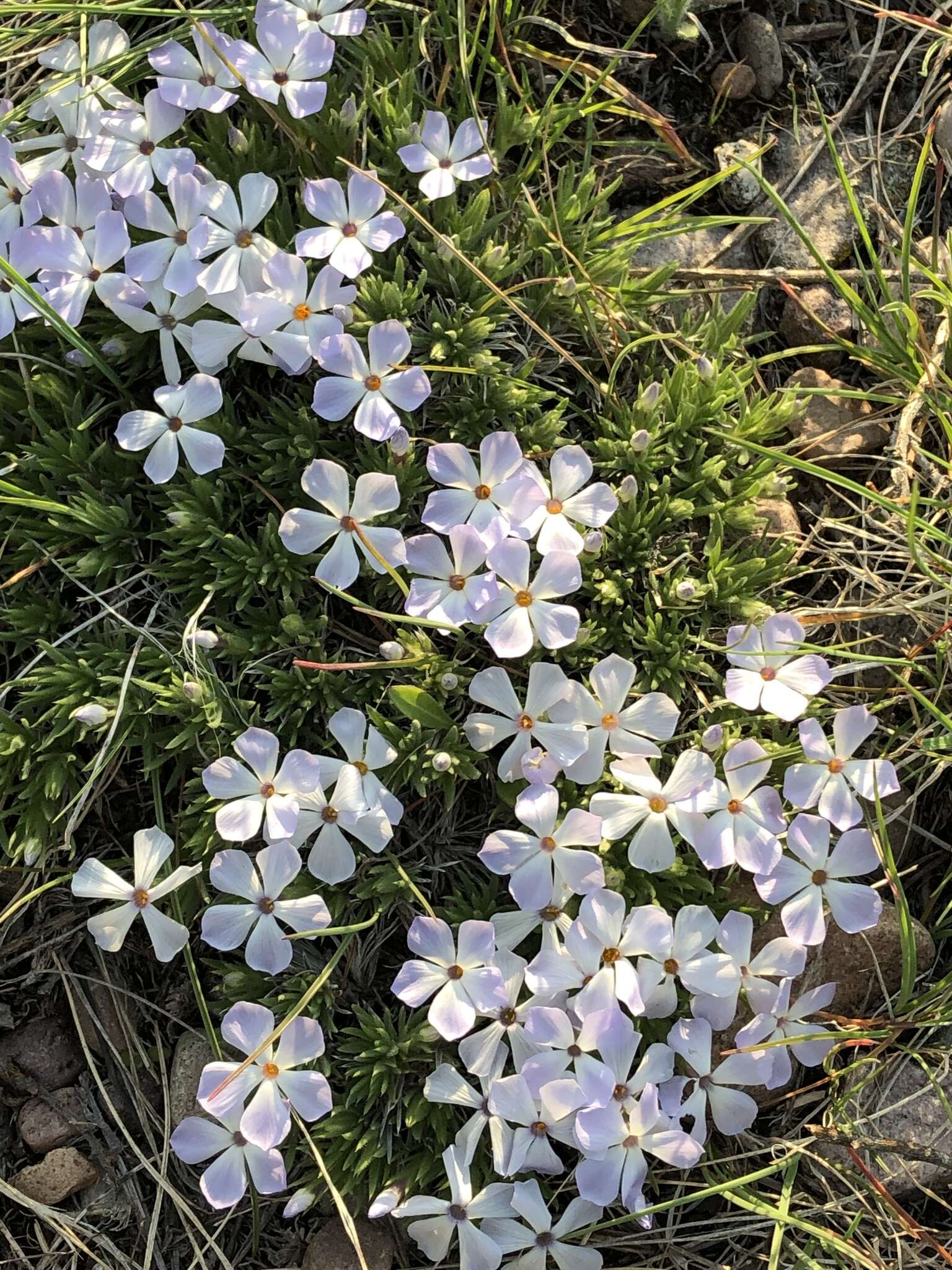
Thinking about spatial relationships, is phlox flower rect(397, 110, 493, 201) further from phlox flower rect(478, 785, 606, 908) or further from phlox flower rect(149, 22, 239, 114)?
phlox flower rect(478, 785, 606, 908)

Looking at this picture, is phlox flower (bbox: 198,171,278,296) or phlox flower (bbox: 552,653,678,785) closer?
phlox flower (bbox: 552,653,678,785)

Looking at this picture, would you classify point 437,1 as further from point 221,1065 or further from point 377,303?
point 221,1065

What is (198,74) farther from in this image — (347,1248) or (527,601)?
(347,1248)

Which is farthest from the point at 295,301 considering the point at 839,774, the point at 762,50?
the point at 839,774

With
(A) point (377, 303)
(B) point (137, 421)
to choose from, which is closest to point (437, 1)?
(A) point (377, 303)

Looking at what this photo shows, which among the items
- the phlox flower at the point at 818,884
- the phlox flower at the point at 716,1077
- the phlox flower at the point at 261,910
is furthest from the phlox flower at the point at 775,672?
the phlox flower at the point at 261,910

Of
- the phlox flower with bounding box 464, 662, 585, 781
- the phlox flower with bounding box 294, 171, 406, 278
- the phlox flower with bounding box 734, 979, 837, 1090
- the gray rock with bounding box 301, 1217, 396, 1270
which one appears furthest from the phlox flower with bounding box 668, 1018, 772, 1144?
the phlox flower with bounding box 294, 171, 406, 278
